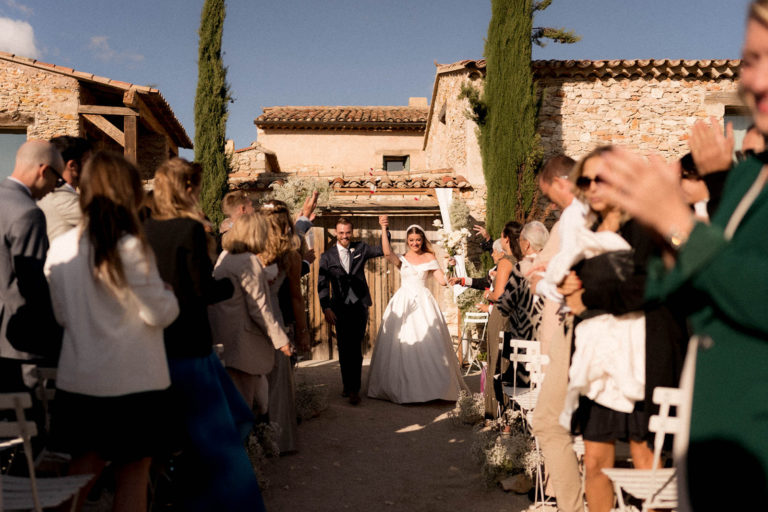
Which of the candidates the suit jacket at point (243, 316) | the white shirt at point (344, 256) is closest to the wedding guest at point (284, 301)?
the suit jacket at point (243, 316)

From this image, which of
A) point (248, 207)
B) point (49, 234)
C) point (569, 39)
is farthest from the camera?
point (569, 39)

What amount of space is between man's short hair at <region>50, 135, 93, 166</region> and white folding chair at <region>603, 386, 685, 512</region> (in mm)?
3345

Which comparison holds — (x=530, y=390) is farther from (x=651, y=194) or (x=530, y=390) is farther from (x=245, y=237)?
(x=651, y=194)

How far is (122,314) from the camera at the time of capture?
7.32 ft

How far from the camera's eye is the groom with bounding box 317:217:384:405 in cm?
729

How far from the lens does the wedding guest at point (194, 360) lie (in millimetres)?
2662

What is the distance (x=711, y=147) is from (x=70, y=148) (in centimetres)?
338

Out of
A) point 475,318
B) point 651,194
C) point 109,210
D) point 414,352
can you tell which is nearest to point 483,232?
point 475,318

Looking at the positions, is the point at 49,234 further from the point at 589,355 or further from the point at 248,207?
the point at 589,355

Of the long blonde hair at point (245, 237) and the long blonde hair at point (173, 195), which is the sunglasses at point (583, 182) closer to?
the long blonde hair at point (173, 195)

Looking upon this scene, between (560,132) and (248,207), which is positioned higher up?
(560,132)

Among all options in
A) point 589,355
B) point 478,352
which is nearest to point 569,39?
point 478,352

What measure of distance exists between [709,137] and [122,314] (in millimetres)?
2187

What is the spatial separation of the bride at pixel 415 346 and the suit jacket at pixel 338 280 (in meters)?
0.42
